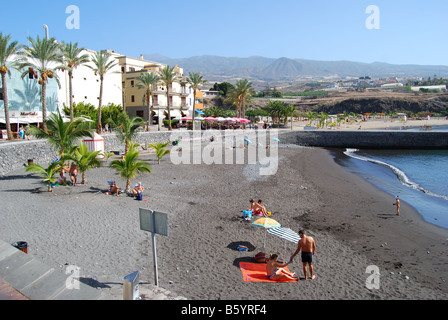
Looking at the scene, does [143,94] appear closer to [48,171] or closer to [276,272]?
[48,171]

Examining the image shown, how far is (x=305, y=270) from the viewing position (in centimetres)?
833

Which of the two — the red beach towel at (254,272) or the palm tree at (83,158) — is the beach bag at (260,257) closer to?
the red beach towel at (254,272)

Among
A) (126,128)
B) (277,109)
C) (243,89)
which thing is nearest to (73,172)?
(126,128)

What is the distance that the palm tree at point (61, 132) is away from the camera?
53.7 feet

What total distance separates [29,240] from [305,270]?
7831mm

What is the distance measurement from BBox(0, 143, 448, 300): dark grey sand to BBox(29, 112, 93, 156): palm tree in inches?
88.0

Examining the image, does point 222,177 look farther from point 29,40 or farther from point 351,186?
point 29,40

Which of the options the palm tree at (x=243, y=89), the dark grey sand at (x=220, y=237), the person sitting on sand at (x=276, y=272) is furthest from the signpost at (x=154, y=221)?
the palm tree at (x=243, y=89)

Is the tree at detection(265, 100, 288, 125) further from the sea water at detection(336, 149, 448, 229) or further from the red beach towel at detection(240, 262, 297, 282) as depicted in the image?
the red beach towel at detection(240, 262, 297, 282)

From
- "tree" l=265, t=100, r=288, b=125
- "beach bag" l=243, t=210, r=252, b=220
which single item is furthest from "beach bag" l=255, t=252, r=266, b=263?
"tree" l=265, t=100, r=288, b=125

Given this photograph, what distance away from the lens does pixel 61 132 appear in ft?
54.5

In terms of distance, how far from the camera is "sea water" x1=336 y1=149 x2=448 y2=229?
17538 mm

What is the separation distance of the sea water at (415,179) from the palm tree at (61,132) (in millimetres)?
16787

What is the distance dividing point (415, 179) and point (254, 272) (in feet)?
75.5
